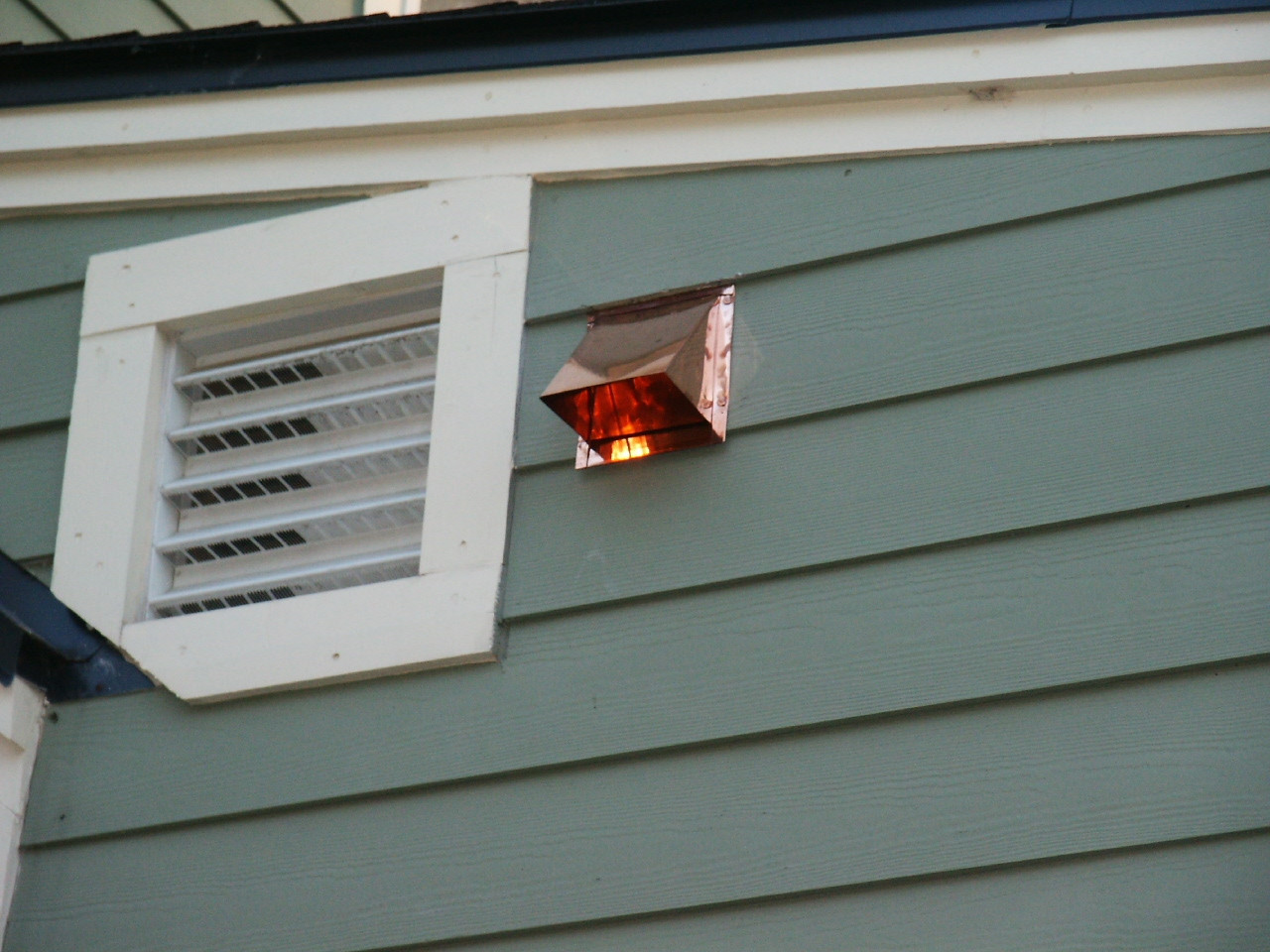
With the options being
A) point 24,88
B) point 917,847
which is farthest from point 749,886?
point 24,88

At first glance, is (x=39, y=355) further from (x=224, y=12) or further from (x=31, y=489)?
(x=224, y=12)

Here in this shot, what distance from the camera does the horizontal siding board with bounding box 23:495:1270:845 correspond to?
2.11 metres

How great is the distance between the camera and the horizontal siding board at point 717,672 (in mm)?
→ 2113

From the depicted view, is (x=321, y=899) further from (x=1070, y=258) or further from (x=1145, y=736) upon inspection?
(x=1070, y=258)

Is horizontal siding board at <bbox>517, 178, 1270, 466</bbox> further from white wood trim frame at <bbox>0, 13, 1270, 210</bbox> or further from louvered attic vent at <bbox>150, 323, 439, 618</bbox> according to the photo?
louvered attic vent at <bbox>150, 323, 439, 618</bbox>

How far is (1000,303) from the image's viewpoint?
2346 mm

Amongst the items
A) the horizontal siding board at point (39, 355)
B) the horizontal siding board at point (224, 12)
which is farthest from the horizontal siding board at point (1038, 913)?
the horizontal siding board at point (224, 12)

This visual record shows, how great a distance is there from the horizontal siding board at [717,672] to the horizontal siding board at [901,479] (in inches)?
1.6

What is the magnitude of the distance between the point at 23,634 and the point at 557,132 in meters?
1.25

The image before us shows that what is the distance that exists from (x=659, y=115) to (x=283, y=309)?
2.49ft

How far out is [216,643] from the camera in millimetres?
2525

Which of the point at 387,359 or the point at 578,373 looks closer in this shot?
the point at 578,373

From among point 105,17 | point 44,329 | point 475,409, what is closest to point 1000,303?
point 475,409

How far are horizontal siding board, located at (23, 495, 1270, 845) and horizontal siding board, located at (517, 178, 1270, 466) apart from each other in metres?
0.28
